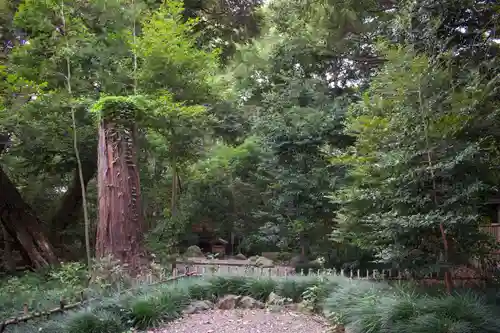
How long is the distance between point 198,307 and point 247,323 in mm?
895

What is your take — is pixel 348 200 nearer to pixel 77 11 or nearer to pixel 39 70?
pixel 39 70

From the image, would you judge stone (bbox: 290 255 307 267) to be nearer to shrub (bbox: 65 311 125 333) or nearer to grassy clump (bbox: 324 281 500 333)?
grassy clump (bbox: 324 281 500 333)

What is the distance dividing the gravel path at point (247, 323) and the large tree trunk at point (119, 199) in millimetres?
1455

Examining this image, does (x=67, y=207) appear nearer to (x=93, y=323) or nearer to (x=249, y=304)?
(x=249, y=304)

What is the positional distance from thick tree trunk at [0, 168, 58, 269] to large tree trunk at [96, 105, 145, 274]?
3212mm

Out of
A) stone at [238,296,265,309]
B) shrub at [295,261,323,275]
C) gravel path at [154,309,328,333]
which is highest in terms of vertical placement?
shrub at [295,261,323,275]

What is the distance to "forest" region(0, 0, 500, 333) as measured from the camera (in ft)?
17.3

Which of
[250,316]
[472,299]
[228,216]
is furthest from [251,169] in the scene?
[472,299]

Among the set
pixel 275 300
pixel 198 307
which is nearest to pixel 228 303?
pixel 198 307

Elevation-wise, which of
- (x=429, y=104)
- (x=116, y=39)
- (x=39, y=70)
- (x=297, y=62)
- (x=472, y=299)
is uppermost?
(x=297, y=62)

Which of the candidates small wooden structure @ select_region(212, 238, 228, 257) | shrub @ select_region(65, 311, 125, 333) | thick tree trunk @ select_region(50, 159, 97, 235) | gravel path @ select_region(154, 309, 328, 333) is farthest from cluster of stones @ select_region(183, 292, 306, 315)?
small wooden structure @ select_region(212, 238, 228, 257)

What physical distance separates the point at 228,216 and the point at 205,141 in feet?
11.8

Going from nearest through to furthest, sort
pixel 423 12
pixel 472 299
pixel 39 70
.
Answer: pixel 472 299 → pixel 423 12 → pixel 39 70

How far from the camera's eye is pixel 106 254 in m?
6.30
